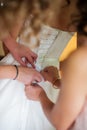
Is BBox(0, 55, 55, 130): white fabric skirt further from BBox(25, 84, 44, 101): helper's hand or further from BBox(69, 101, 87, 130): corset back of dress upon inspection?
BBox(69, 101, 87, 130): corset back of dress

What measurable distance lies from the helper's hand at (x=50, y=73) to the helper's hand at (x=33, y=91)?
2.9 inches

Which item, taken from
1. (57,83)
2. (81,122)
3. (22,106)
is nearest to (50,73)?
(57,83)

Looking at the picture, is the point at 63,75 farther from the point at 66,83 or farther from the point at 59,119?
the point at 59,119

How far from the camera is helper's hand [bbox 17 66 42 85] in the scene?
Answer: 1.12 meters

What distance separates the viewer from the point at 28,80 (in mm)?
1121

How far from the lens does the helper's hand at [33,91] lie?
1089 mm

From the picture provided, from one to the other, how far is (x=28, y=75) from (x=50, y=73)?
10cm

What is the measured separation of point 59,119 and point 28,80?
0.79 ft

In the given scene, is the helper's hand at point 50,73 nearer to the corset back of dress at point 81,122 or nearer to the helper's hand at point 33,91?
the helper's hand at point 33,91

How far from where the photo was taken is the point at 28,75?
3.69 feet

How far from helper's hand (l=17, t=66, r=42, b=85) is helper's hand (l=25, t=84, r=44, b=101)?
0.02 metres

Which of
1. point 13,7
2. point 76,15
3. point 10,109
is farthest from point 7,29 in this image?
point 10,109

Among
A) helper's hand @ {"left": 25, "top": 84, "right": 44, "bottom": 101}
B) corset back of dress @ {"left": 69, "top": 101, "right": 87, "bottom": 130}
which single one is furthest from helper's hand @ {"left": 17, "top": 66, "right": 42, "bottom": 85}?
corset back of dress @ {"left": 69, "top": 101, "right": 87, "bottom": 130}

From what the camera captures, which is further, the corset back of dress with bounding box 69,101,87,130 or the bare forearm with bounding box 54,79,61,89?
the bare forearm with bounding box 54,79,61,89
